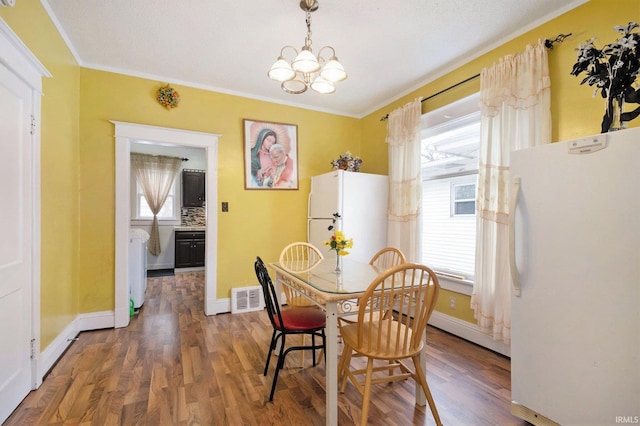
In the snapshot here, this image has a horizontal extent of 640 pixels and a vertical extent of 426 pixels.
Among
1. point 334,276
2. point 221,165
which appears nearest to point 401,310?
point 334,276

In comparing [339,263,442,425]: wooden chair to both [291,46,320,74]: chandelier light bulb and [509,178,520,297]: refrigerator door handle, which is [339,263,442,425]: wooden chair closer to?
[509,178,520,297]: refrigerator door handle

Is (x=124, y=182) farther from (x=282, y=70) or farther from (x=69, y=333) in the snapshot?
(x=282, y=70)

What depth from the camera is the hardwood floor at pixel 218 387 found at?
1738 millimetres

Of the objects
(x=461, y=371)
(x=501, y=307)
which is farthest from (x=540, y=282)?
(x=461, y=371)

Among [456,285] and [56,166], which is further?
[456,285]

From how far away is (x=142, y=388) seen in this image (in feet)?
6.64

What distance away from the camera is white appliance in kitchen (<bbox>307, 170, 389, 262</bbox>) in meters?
3.52

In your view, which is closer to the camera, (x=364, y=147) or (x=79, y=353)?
(x=79, y=353)

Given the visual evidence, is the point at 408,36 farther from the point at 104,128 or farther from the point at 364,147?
the point at 104,128

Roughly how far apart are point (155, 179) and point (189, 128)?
317 cm

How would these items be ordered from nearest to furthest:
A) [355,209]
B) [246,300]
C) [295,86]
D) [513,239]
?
[513,239] → [295,86] → [355,209] → [246,300]

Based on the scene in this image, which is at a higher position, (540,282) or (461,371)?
(540,282)

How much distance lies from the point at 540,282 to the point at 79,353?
140 inches

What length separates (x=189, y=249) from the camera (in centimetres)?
614
